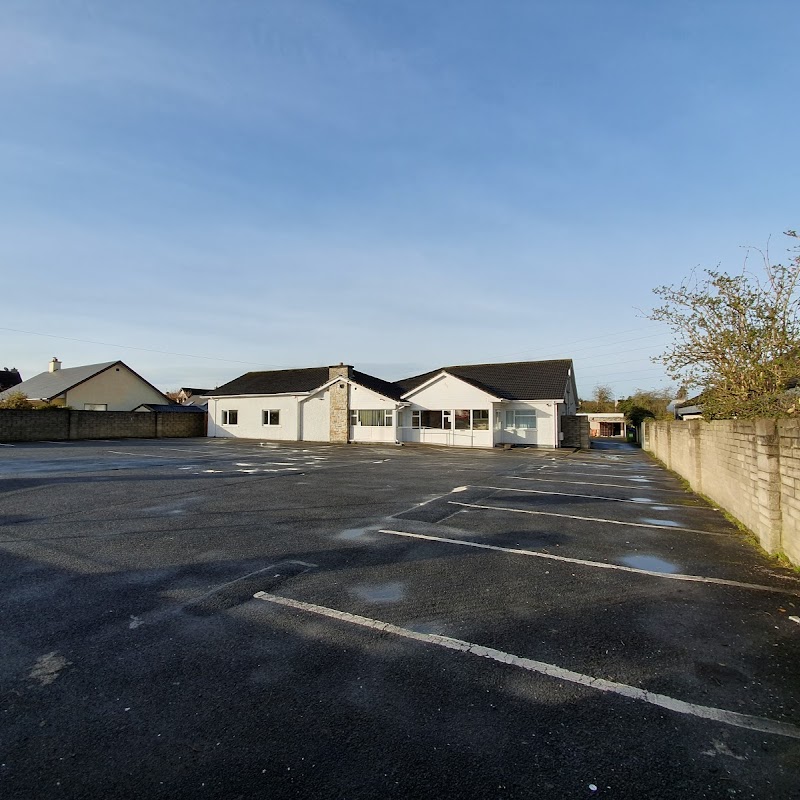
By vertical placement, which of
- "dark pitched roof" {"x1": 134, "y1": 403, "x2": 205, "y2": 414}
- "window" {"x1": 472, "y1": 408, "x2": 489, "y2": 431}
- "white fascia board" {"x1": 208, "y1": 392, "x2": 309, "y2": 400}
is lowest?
"window" {"x1": 472, "y1": 408, "x2": 489, "y2": 431}

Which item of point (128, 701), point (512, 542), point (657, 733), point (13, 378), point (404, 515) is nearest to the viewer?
point (657, 733)

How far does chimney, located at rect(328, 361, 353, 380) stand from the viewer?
33.4m

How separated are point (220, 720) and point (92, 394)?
4453cm

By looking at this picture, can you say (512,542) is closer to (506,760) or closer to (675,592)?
(675,592)

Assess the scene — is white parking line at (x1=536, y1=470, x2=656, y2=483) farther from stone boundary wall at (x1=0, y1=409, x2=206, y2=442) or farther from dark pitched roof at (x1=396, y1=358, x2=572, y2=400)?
stone boundary wall at (x1=0, y1=409, x2=206, y2=442)

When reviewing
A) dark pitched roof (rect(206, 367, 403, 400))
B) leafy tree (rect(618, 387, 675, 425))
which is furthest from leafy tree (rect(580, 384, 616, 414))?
dark pitched roof (rect(206, 367, 403, 400))

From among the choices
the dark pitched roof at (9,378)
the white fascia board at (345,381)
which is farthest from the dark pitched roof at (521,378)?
the dark pitched roof at (9,378)

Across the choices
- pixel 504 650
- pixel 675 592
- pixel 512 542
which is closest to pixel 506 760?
pixel 504 650

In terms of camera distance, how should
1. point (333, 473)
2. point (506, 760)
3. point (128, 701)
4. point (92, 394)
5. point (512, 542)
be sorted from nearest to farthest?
point (506, 760)
point (128, 701)
point (512, 542)
point (333, 473)
point (92, 394)

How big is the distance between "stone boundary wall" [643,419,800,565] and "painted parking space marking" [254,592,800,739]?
3691mm

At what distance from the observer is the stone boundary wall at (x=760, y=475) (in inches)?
225

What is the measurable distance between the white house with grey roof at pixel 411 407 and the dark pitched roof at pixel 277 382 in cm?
11

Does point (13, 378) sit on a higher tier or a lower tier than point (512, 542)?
higher

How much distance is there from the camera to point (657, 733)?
273cm
